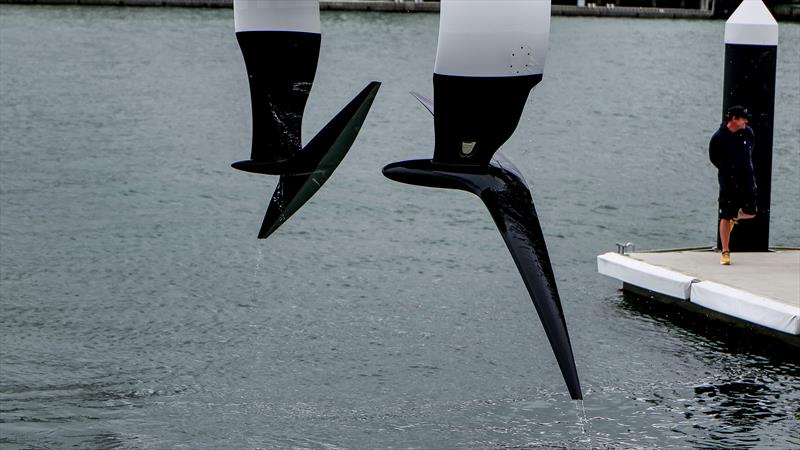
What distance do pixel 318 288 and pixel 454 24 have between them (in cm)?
1956

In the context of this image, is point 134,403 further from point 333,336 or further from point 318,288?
point 318,288

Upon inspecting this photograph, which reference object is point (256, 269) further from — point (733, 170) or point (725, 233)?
point (733, 170)

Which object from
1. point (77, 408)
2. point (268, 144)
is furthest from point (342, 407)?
point (268, 144)

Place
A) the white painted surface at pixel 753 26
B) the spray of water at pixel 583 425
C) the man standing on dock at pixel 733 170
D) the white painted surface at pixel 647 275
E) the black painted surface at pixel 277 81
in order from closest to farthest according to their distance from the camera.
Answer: the black painted surface at pixel 277 81
the spray of water at pixel 583 425
the white painted surface at pixel 647 275
the man standing on dock at pixel 733 170
the white painted surface at pixel 753 26

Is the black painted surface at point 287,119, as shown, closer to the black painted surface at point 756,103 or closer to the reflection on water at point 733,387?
the reflection on water at point 733,387

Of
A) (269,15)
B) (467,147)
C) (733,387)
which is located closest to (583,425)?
(733,387)

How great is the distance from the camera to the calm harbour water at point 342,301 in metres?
16.0

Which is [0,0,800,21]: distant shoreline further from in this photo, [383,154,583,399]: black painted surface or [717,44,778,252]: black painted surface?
[383,154,583,399]: black painted surface

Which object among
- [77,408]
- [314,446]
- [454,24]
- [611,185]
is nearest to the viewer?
[454,24]

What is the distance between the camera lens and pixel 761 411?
646 inches

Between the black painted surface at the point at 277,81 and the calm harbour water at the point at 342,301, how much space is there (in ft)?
32.0

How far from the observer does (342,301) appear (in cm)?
2305

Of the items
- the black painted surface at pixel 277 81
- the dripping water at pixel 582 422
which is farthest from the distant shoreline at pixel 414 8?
the black painted surface at pixel 277 81

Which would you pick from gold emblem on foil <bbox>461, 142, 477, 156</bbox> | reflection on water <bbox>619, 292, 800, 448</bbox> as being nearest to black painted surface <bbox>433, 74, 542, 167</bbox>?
gold emblem on foil <bbox>461, 142, 477, 156</bbox>
